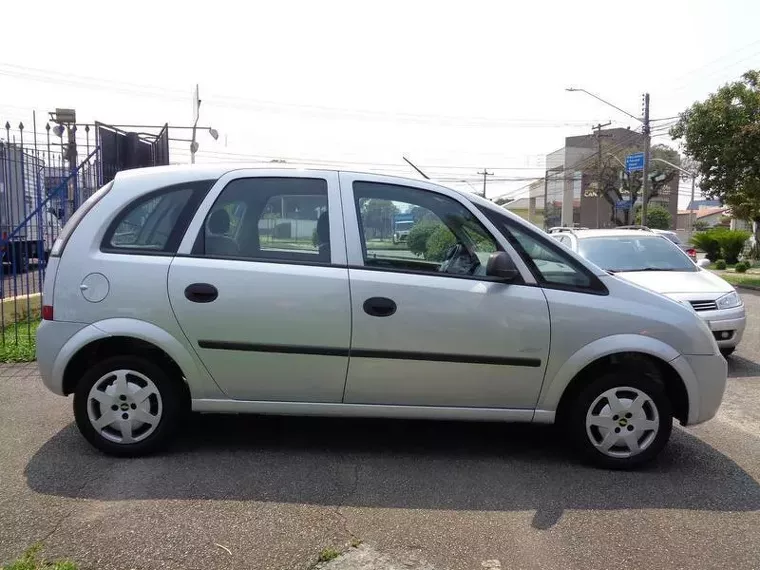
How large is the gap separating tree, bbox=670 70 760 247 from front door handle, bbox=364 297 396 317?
59.9ft

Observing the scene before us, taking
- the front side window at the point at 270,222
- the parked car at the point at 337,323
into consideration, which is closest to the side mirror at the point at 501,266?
the parked car at the point at 337,323

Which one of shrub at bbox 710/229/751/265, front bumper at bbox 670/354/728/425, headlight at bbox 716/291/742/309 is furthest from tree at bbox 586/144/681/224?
front bumper at bbox 670/354/728/425

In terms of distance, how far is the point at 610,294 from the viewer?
4.04 m

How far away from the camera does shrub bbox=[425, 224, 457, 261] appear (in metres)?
4.14

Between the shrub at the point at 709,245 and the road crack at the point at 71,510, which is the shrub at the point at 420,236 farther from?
the shrub at the point at 709,245

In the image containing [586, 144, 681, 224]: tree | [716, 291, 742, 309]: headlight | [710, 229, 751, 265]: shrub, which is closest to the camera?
[716, 291, 742, 309]: headlight

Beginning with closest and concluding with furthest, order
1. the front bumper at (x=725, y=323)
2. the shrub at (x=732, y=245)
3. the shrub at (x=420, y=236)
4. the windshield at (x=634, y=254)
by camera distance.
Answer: the shrub at (x=420, y=236) < the front bumper at (x=725, y=323) < the windshield at (x=634, y=254) < the shrub at (x=732, y=245)

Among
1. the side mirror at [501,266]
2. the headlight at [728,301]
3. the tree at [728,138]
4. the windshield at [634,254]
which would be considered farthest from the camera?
the tree at [728,138]

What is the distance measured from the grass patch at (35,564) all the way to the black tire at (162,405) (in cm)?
113

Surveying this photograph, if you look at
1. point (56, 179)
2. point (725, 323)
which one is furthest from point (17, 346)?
point (725, 323)

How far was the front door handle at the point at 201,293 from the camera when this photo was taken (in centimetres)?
391

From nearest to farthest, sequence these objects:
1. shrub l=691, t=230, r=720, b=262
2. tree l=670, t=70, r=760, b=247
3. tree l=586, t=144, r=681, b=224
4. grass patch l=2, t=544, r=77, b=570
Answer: grass patch l=2, t=544, r=77, b=570, tree l=670, t=70, r=760, b=247, shrub l=691, t=230, r=720, b=262, tree l=586, t=144, r=681, b=224

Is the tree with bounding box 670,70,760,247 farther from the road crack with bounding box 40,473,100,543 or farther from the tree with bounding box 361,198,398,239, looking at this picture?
the road crack with bounding box 40,473,100,543

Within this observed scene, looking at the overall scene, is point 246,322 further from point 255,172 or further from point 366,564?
point 366,564
